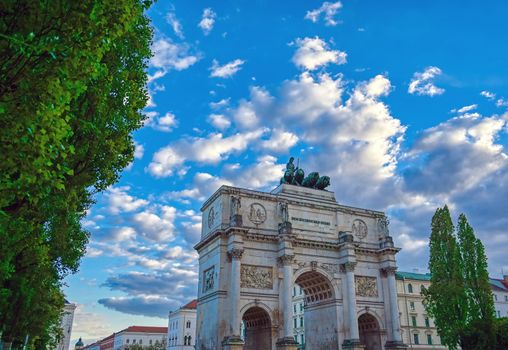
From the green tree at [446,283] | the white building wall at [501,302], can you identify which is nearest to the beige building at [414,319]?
the white building wall at [501,302]

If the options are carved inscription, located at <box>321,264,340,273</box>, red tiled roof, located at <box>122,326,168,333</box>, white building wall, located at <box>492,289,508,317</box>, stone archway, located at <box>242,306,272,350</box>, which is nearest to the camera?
stone archway, located at <box>242,306,272,350</box>

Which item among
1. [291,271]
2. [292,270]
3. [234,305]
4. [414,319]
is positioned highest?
[292,270]

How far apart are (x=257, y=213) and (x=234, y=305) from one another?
26.4 feet

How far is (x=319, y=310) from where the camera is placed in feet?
125

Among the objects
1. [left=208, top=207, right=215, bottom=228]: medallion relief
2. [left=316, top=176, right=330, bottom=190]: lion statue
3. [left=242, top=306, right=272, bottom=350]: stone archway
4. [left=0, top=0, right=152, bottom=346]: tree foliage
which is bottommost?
[left=242, top=306, right=272, bottom=350]: stone archway

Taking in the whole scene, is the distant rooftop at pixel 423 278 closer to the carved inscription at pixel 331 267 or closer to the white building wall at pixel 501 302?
the white building wall at pixel 501 302

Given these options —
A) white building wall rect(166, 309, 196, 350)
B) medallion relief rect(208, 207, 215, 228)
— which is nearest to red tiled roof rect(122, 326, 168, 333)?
white building wall rect(166, 309, 196, 350)

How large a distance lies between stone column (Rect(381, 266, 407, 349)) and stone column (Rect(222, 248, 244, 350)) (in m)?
14.0

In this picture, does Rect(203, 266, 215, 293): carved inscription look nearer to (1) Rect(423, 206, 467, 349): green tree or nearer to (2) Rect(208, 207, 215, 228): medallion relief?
(2) Rect(208, 207, 215, 228): medallion relief

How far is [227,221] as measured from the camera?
114 feet

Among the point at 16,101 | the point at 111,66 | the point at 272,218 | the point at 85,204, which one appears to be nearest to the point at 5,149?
the point at 16,101

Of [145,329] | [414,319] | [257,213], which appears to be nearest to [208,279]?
[257,213]

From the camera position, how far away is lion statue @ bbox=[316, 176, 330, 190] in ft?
136

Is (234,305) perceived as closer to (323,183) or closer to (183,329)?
(323,183)
